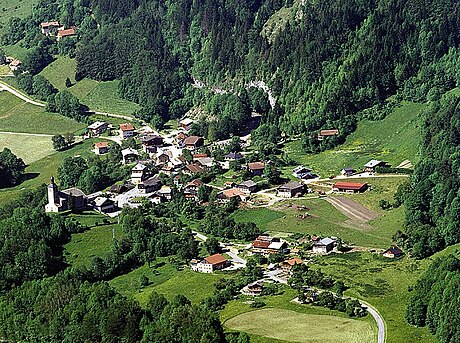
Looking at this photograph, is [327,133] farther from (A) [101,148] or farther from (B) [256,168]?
(A) [101,148]

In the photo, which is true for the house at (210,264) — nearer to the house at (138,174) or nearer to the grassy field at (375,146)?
the grassy field at (375,146)

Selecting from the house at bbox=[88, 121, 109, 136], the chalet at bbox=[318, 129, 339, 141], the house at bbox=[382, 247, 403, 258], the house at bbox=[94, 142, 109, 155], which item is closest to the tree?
the house at bbox=[94, 142, 109, 155]

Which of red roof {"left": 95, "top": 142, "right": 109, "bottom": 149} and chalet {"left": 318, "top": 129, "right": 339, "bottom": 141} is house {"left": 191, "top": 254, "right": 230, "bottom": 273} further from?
red roof {"left": 95, "top": 142, "right": 109, "bottom": 149}

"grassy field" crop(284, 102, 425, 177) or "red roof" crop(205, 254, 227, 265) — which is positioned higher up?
"grassy field" crop(284, 102, 425, 177)

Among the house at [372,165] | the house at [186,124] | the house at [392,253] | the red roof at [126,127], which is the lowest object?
the house at [392,253]

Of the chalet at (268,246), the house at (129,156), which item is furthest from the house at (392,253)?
the house at (129,156)

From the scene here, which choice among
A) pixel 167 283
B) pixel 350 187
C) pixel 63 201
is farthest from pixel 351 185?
pixel 63 201
